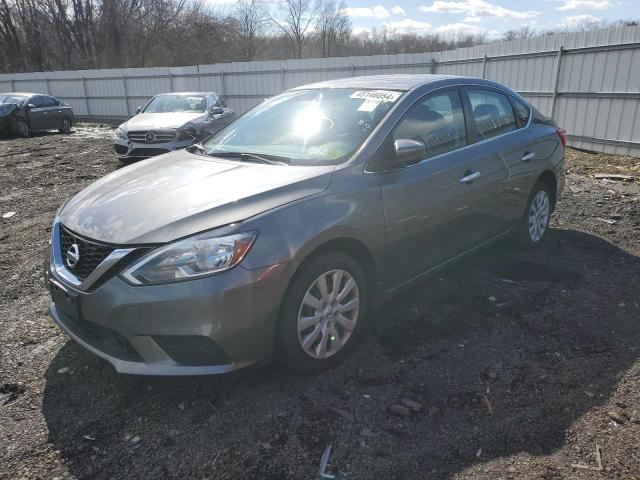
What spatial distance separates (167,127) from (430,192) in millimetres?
7736

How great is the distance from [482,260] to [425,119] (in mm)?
1839

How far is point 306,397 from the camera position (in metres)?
2.88

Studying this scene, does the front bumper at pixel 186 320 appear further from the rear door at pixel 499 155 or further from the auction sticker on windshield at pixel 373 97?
the rear door at pixel 499 155

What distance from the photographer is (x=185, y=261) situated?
8.26 ft

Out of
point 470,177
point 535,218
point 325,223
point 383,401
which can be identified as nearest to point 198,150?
point 325,223

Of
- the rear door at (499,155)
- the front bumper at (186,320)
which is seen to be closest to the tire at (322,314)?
the front bumper at (186,320)

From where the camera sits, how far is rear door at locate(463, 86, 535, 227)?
4.12 meters

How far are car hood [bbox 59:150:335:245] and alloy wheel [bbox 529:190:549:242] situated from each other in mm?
2769

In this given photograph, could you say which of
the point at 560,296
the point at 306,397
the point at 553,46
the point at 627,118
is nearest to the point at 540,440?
the point at 306,397

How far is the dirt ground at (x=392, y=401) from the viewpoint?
94.0 inches

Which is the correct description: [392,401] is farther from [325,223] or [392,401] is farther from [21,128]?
[21,128]

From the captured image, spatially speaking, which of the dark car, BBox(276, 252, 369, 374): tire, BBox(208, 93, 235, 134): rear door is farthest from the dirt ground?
the dark car

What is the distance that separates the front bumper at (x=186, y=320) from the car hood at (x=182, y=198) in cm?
28

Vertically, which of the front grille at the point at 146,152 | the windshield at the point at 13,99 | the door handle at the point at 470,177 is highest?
the door handle at the point at 470,177
